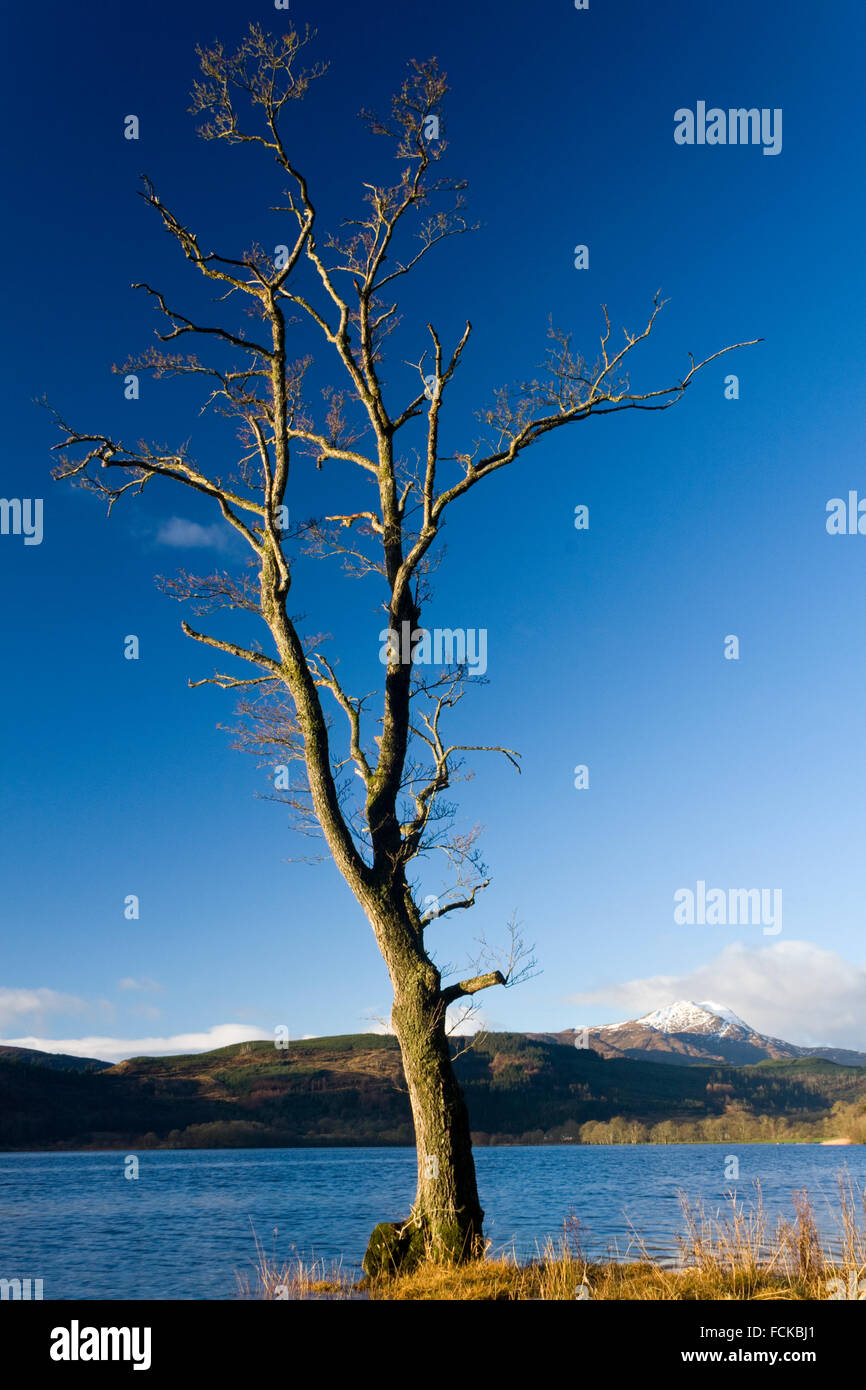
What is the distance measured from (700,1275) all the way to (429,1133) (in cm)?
304

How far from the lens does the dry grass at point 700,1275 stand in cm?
822

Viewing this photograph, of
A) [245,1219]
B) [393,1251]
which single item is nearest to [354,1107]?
[245,1219]

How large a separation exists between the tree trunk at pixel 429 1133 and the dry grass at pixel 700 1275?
28 cm

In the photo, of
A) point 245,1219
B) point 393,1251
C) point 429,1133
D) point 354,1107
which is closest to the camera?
point 393,1251

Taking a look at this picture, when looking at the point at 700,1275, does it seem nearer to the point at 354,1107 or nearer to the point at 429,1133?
the point at 429,1133

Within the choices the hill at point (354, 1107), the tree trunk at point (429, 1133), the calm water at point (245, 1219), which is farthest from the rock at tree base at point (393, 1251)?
the hill at point (354, 1107)

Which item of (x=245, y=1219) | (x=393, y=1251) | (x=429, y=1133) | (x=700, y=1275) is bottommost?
(x=245, y=1219)

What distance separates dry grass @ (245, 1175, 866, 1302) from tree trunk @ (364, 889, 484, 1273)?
276 mm

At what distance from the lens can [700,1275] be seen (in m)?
8.91

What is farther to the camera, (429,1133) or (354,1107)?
(354,1107)

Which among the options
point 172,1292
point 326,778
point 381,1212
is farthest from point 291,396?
point 381,1212

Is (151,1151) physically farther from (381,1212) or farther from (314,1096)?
(381,1212)

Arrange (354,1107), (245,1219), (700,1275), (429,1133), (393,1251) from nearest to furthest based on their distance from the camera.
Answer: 1. (700,1275)
2. (393,1251)
3. (429,1133)
4. (245,1219)
5. (354,1107)

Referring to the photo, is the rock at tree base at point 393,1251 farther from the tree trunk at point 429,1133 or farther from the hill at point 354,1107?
the hill at point 354,1107
